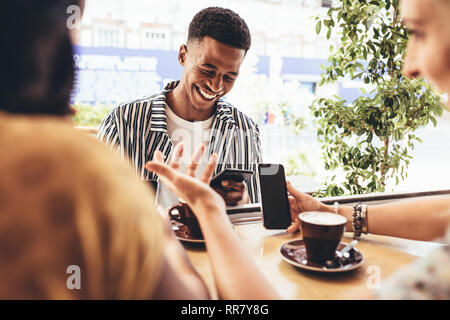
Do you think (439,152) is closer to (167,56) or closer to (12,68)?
(167,56)

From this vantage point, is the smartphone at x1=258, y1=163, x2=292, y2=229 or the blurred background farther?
the blurred background

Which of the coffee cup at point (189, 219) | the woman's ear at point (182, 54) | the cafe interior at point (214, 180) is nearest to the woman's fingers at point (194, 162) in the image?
the cafe interior at point (214, 180)

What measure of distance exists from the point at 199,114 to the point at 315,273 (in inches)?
47.1

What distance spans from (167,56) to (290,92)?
5.84 ft

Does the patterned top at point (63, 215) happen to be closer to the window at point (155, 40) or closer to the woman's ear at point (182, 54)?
the woman's ear at point (182, 54)

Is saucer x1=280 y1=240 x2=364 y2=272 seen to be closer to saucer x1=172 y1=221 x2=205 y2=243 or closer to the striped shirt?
saucer x1=172 y1=221 x2=205 y2=243

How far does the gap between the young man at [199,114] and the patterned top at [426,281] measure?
0.92 meters

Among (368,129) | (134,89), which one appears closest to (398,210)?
(368,129)

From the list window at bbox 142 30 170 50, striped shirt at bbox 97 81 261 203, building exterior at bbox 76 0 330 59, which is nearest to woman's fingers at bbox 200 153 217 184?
striped shirt at bbox 97 81 261 203

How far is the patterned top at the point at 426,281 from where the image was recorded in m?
0.46

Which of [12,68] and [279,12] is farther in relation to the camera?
[279,12]

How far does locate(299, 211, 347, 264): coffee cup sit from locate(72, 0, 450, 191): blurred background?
113 inches

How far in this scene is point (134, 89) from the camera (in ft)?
14.0

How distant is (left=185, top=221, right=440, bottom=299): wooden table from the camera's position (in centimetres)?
70
